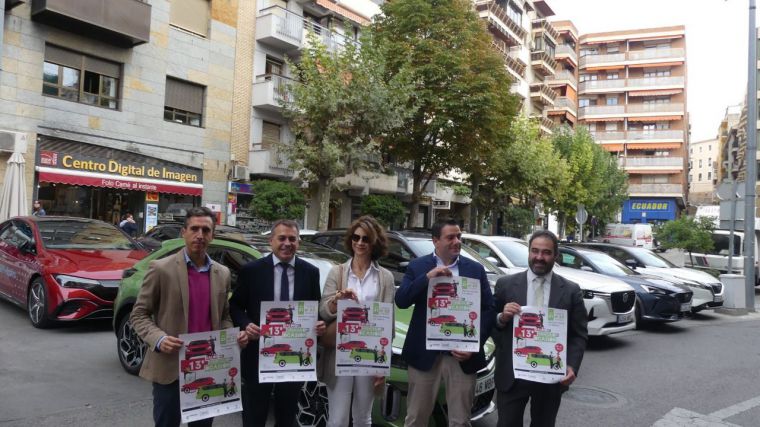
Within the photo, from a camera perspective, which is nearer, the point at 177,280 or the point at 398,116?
the point at 177,280

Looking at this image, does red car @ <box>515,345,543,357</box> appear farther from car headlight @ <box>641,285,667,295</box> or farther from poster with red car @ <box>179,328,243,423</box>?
car headlight @ <box>641,285,667,295</box>

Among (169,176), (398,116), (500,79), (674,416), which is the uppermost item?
(500,79)

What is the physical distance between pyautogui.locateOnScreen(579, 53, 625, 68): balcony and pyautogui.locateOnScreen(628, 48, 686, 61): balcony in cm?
102

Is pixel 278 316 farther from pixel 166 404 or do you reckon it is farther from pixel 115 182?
pixel 115 182

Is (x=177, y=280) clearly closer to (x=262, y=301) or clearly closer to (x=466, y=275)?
(x=262, y=301)

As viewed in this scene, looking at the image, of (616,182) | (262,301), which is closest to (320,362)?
(262,301)

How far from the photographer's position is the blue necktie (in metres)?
3.48

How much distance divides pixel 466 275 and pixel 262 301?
4.29 ft

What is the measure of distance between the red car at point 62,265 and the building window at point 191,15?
13085 millimetres

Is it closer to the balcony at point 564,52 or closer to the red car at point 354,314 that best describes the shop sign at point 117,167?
the red car at point 354,314

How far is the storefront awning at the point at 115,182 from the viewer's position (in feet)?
55.2

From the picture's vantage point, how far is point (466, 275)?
3.62 meters

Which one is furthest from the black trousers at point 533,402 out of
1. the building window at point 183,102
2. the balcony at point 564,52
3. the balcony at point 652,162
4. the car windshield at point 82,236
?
the balcony at point 652,162

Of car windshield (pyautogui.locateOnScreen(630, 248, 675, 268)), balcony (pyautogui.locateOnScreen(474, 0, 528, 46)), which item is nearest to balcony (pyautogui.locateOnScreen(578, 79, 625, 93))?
balcony (pyautogui.locateOnScreen(474, 0, 528, 46))
